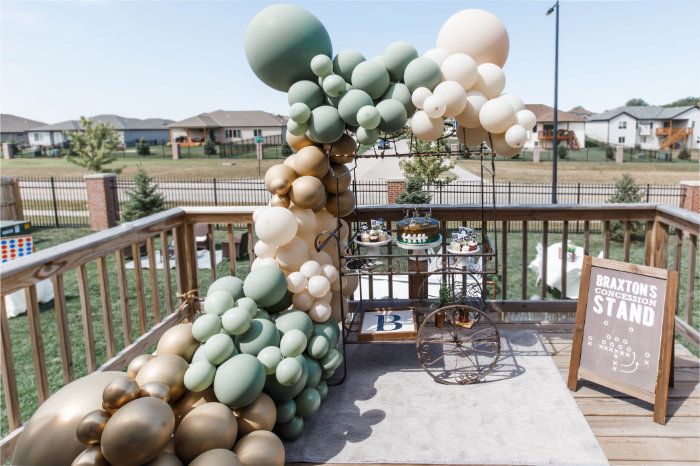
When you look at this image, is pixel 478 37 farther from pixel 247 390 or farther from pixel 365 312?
pixel 247 390

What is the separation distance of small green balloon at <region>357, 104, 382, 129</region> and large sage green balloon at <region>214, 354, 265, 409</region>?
1.30 meters

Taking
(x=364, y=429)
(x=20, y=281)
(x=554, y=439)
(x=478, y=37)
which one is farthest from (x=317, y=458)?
(x=478, y=37)

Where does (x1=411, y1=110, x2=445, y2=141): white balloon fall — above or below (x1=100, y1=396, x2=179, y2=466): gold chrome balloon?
above

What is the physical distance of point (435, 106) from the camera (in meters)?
2.55

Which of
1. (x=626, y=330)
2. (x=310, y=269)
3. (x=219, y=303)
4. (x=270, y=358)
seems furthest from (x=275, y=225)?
(x=626, y=330)

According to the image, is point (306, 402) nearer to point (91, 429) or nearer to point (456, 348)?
point (91, 429)

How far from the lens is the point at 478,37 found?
2762 millimetres

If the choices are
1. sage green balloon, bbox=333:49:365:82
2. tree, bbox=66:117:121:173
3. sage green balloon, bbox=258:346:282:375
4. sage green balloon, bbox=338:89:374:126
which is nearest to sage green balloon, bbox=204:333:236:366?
sage green balloon, bbox=258:346:282:375

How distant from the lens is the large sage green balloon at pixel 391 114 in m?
2.64

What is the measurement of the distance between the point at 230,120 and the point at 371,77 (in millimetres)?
58390

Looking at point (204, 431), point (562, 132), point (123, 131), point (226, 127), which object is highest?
point (123, 131)

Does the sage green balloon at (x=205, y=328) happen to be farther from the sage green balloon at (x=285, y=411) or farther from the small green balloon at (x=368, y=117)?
the small green balloon at (x=368, y=117)

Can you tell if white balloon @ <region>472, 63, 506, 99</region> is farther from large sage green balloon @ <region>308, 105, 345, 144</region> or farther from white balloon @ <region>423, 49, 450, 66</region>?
large sage green balloon @ <region>308, 105, 345, 144</region>

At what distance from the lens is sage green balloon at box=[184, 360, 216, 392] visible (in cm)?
218
